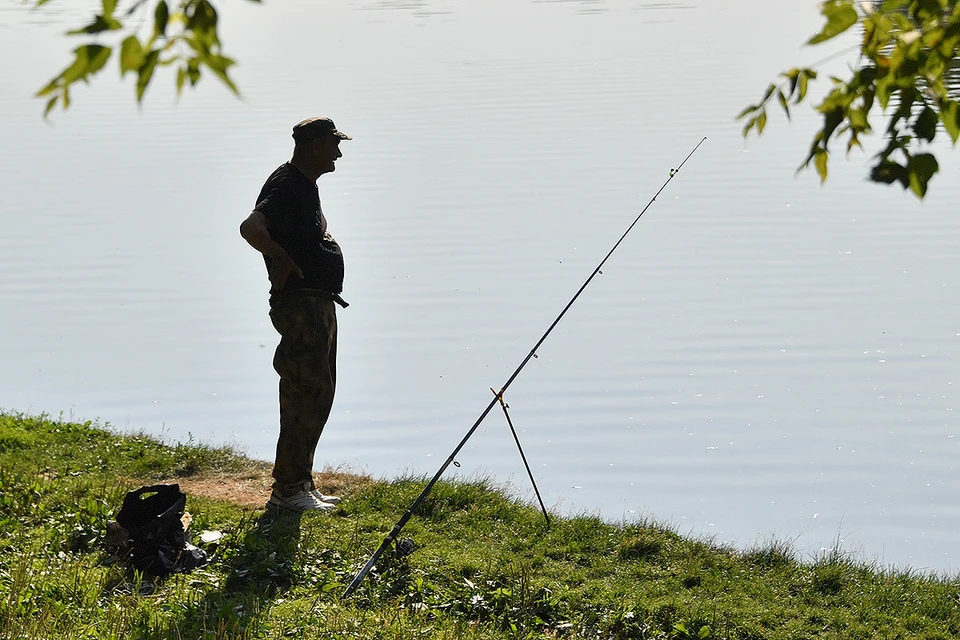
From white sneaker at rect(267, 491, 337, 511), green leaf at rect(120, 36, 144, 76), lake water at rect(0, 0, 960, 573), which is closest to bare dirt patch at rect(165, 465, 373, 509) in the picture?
white sneaker at rect(267, 491, 337, 511)

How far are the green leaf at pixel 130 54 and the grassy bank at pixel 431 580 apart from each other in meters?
3.12

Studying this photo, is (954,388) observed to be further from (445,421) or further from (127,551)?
(127,551)

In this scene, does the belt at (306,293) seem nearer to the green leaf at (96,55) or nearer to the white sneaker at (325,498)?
the white sneaker at (325,498)

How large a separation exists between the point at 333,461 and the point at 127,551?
3.54 meters

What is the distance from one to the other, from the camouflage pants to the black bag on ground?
2.69 feet

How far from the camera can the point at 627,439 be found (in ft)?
34.2

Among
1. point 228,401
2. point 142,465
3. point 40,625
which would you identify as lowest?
point 228,401

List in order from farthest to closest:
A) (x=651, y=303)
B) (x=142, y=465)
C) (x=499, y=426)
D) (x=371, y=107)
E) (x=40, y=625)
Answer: (x=371, y=107), (x=651, y=303), (x=499, y=426), (x=142, y=465), (x=40, y=625)

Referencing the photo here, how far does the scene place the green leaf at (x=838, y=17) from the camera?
3.07 m

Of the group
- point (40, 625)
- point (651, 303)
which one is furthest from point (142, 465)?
point (651, 303)

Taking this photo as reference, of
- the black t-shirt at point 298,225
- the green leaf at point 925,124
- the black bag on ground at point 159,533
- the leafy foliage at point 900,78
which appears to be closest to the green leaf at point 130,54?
the leafy foliage at point 900,78

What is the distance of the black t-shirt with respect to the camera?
701 cm

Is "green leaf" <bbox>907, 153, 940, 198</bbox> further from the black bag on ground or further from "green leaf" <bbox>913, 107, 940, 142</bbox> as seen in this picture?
the black bag on ground

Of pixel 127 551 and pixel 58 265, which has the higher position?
pixel 127 551
